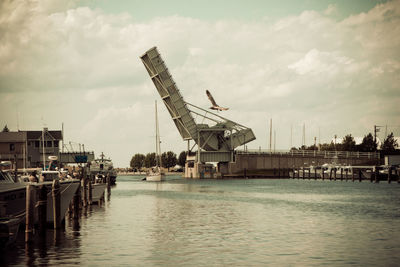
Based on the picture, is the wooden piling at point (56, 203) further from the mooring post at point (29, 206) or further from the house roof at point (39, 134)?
the house roof at point (39, 134)

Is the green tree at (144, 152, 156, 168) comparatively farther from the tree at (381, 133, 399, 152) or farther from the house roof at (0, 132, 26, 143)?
the house roof at (0, 132, 26, 143)

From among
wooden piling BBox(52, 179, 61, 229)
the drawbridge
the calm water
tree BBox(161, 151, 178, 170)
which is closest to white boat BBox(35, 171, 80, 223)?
wooden piling BBox(52, 179, 61, 229)

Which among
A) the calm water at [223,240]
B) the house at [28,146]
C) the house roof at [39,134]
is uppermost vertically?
the house roof at [39,134]

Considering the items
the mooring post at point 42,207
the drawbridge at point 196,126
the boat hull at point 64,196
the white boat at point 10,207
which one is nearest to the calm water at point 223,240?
the mooring post at point 42,207

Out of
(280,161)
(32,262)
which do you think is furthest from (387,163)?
(32,262)

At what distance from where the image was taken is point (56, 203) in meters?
23.0

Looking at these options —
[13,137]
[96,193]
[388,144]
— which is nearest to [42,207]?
[96,193]

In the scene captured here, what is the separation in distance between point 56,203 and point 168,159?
6535 inches

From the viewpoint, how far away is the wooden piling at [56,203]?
75.0 ft

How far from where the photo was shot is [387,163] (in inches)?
4090

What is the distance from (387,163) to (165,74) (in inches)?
1919

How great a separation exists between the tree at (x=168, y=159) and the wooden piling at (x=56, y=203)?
164088 millimetres

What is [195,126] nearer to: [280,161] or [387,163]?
[280,161]

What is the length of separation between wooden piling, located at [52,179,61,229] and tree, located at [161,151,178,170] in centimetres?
16409
